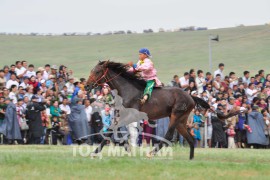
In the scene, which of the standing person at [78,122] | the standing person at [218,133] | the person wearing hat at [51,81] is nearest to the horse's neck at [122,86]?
the standing person at [78,122]

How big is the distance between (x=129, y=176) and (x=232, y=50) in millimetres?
43738

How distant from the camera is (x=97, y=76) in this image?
18922mm

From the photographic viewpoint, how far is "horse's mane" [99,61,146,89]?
19.1 metres

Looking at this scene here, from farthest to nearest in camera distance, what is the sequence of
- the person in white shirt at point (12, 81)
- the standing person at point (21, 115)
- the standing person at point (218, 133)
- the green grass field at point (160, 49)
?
the green grass field at point (160, 49), the standing person at point (218, 133), the person in white shirt at point (12, 81), the standing person at point (21, 115)

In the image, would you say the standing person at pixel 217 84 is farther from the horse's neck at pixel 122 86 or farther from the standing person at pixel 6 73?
the horse's neck at pixel 122 86

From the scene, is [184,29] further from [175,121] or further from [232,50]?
[175,121]

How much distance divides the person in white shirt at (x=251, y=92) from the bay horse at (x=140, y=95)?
34.8 ft

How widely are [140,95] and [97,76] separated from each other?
1.10 meters

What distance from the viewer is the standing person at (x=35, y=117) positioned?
25406mm

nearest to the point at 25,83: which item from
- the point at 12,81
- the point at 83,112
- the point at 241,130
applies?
the point at 12,81

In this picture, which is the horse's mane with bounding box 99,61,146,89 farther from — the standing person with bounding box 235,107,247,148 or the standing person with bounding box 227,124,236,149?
the standing person with bounding box 235,107,247,148

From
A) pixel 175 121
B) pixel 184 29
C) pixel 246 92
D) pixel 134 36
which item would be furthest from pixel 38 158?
pixel 184 29

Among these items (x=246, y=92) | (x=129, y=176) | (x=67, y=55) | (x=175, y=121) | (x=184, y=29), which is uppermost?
(x=184, y=29)

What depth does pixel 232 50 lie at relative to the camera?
5750 cm
